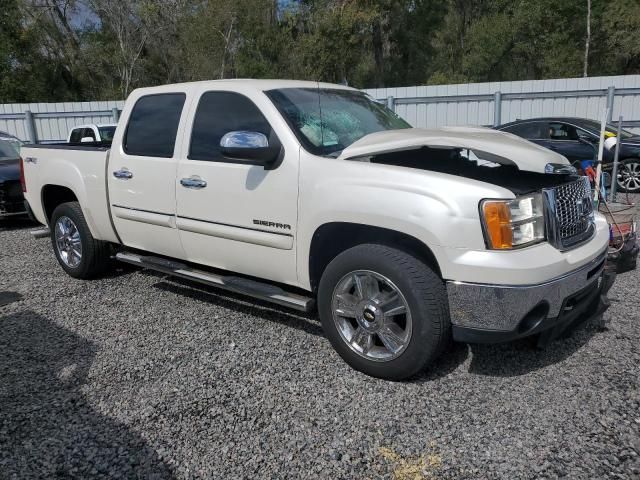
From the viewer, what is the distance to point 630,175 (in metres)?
10.4

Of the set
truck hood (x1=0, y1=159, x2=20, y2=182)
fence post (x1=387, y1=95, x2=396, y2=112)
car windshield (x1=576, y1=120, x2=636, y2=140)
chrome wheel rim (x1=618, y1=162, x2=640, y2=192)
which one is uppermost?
fence post (x1=387, y1=95, x2=396, y2=112)

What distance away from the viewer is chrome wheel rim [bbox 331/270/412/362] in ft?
10.6

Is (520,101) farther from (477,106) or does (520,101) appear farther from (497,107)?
(477,106)

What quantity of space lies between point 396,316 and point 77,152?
3.60 m

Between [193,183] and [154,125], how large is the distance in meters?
0.84

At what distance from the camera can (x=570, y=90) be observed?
14.0 m

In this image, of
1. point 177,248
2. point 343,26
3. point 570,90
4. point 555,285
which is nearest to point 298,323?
point 177,248

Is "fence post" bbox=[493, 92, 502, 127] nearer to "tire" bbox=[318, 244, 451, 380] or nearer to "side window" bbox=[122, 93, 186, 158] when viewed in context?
"side window" bbox=[122, 93, 186, 158]

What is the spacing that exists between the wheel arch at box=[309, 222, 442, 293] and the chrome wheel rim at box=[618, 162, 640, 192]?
29.0 ft

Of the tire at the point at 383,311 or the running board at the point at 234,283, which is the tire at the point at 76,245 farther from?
the tire at the point at 383,311

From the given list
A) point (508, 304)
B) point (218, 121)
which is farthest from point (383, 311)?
point (218, 121)

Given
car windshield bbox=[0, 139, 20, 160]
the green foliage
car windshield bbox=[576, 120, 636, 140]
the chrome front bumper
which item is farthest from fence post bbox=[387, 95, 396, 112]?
the green foliage

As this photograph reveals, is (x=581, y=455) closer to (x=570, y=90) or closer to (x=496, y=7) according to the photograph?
(x=570, y=90)

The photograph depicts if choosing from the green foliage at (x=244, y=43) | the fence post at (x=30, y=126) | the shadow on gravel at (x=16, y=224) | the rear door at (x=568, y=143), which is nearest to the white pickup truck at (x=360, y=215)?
the shadow on gravel at (x=16, y=224)
